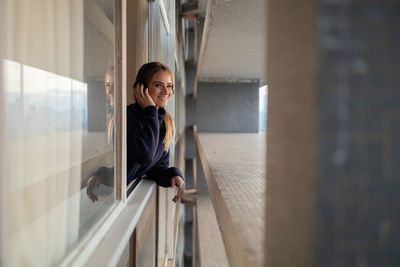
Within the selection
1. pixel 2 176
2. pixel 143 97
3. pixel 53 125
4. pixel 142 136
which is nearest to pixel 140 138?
pixel 142 136

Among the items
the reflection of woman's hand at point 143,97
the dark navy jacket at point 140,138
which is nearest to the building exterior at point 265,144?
the dark navy jacket at point 140,138

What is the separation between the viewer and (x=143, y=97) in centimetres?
118

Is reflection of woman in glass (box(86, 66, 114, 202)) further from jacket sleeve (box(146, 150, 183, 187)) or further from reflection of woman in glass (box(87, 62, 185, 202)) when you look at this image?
jacket sleeve (box(146, 150, 183, 187))

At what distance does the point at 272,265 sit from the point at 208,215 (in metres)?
2.94

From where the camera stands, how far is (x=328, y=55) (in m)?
0.17

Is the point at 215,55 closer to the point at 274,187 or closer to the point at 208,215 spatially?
the point at 208,215

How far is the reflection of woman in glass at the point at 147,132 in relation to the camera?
0.82m

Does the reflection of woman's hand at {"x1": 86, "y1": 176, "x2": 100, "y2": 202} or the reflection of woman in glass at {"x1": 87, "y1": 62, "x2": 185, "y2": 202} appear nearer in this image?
the reflection of woman's hand at {"x1": 86, "y1": 176, "x2": 100, "y2": 202}

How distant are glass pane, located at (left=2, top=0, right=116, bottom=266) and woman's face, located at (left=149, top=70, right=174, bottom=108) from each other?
0.55 m

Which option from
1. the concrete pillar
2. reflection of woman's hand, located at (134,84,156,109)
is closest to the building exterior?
the concrete pillar

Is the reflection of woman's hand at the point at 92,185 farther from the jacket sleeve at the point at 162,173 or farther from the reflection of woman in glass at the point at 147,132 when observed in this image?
the jacket sleeve at the point at 162,173

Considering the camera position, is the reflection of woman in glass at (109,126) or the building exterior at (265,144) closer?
the building exterior at (265,144)

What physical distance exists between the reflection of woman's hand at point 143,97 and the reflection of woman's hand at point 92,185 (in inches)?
20.2

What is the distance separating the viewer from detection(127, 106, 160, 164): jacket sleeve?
1060mm
